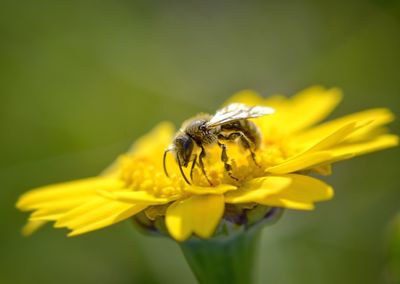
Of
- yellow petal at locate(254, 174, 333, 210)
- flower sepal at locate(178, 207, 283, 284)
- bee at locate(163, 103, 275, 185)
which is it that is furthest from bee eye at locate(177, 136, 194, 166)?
yellow petal at locate(254, 174, 333, 210)

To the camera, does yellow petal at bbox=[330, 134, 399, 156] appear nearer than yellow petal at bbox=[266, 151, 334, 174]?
No

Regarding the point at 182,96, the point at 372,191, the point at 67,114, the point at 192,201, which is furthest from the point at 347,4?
the point at 192,201

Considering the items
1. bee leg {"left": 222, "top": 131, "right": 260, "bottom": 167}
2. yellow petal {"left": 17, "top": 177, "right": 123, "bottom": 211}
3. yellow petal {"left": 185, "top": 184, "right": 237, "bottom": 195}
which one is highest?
yellow petal {"left": 17, "top": 177, "right": 123, "bottom": 211}

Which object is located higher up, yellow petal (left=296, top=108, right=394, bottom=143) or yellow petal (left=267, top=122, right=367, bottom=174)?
yellow petal (left=296, top=108, right=394, bottom=143)

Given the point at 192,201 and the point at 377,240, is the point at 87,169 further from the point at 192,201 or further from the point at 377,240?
the point at 192,201

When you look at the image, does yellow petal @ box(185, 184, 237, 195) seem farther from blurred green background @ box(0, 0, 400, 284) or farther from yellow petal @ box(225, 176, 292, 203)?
blurred green background @ box(0, 0, 400, 284)

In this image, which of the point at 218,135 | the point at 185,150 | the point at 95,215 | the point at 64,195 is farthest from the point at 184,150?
the point at 64,195
